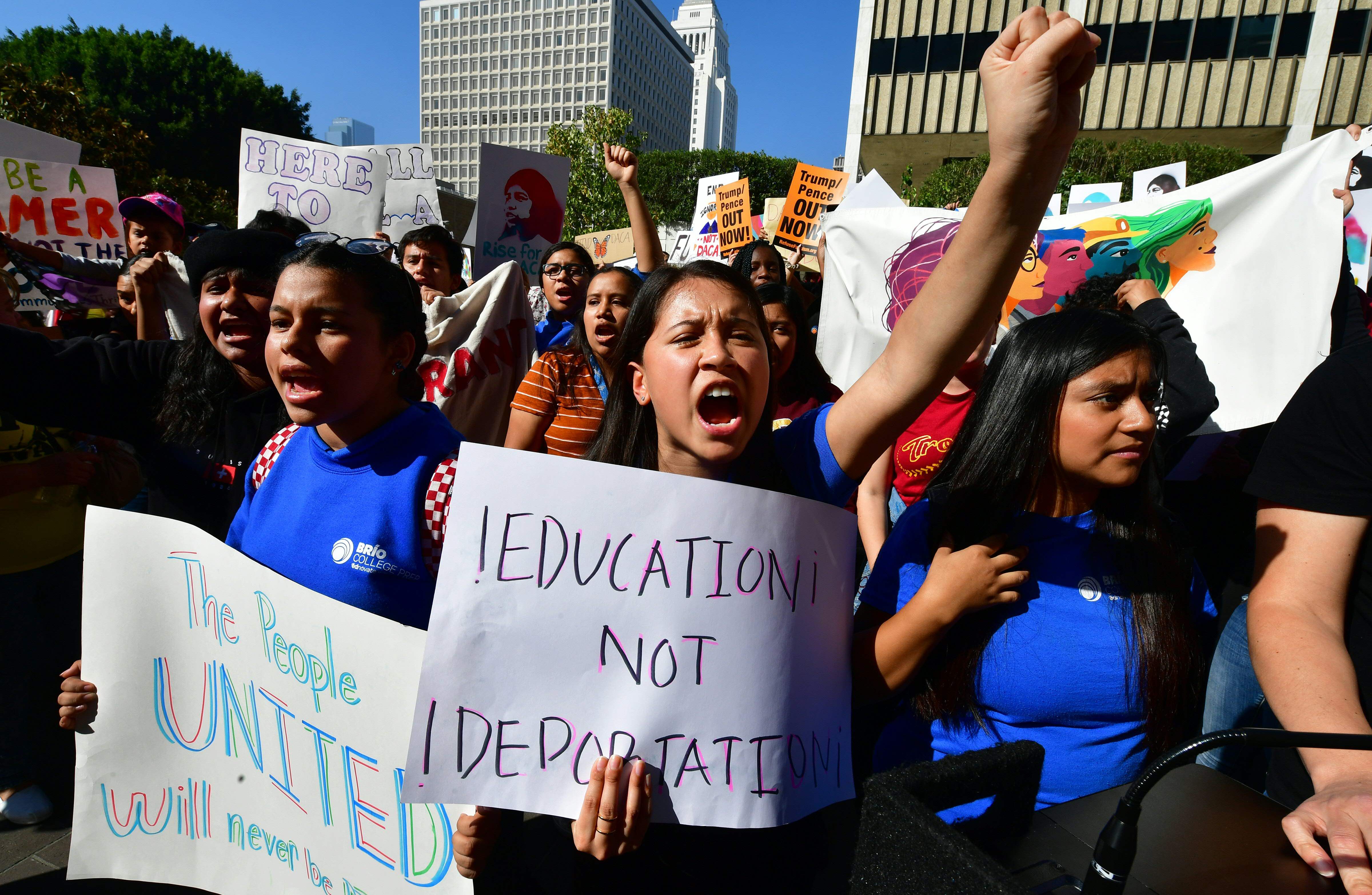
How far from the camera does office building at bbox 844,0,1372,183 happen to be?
68.8 feet

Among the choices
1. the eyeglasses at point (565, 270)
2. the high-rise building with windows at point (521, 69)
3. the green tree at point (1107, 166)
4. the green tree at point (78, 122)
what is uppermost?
the high-rise building with windows at point (521, 69)

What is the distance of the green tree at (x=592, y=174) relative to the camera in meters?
34.0

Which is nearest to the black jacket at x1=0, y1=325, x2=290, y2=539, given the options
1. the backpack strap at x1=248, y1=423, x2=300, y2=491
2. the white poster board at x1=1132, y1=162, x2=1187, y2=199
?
the backpack strap at x1=248, y1=423, x2=300, y2=491

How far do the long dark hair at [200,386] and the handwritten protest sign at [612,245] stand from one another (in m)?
9.26

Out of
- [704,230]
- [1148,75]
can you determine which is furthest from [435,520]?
[1148,75]

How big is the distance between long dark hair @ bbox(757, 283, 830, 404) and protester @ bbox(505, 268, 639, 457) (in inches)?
25.2

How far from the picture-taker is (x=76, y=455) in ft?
7.64

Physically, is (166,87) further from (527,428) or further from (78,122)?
(527,428)

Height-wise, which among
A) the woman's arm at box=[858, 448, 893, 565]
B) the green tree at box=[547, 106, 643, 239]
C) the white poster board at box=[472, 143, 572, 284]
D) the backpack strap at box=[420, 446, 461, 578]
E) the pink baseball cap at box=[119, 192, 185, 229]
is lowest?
the woman's arm at box=[858, 448, 893, 565]

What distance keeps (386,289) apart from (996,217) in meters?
1.38

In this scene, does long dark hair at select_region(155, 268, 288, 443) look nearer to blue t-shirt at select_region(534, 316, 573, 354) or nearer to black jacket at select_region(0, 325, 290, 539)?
black jacket at select_region(0, 325, 290, 539)

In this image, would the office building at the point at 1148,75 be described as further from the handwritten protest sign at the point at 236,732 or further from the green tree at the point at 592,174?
the handwritten protest sign at the point at 236,732

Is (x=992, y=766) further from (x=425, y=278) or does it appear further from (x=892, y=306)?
(x=425, y=278)

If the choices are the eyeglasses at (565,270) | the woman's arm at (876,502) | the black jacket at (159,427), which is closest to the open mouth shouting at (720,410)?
the black jacket at (159,427)
